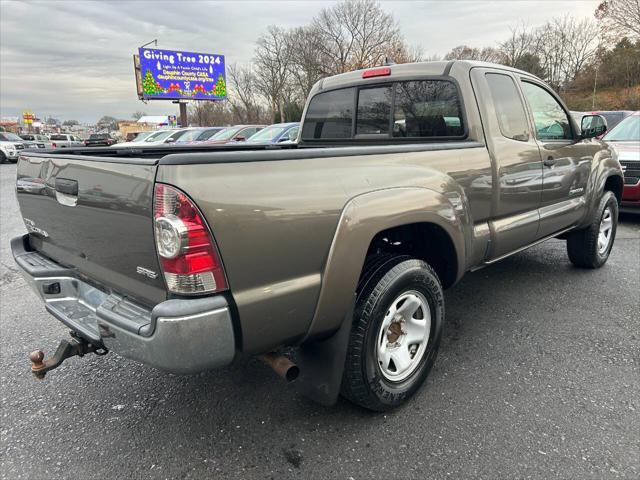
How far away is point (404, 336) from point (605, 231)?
143 inches

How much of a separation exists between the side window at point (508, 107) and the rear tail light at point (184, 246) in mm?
2390

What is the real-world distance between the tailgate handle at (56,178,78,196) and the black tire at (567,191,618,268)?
14.8ft

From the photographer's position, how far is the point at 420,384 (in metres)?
2.62

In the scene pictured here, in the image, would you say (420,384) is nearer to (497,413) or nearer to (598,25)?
(497,413)

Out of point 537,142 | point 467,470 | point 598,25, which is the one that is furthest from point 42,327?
point 598,25

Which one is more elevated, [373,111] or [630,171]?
[373,111]

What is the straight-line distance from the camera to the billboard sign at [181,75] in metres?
32.1

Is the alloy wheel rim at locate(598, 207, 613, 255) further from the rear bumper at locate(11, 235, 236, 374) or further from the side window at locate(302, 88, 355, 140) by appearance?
the rear bumper at locate(11, 235, 236, 374)

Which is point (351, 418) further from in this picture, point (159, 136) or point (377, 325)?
point (159, 136)

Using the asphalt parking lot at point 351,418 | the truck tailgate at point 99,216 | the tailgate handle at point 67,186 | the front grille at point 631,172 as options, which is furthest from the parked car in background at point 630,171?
the tailgate handle at point 67,186

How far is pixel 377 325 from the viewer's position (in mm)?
2281

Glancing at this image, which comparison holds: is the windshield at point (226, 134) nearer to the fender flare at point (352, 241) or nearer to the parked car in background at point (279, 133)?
the parked car in background at point (279, 133)

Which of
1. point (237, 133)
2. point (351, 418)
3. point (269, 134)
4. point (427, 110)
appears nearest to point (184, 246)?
point (351, 418)

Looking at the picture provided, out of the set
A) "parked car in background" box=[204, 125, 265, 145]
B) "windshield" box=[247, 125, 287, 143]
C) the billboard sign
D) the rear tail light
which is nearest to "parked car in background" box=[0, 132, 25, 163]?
the billboard sign
